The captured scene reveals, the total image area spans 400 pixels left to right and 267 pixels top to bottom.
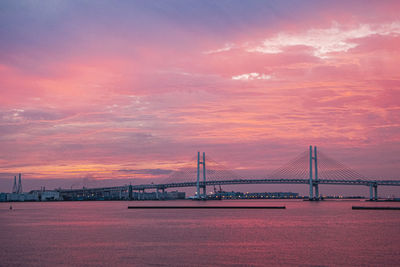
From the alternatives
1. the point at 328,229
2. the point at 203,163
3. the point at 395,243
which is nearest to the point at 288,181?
the point at 203,163

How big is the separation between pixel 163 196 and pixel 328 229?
147359mm

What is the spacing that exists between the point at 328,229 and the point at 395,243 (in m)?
9.71

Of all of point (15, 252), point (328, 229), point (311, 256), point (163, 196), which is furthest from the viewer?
point (163, 196)

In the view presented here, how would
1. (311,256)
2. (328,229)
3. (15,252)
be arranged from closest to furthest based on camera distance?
(311,256) → (15,252) → (328,229)

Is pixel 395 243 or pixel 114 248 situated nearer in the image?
pixel 114 248

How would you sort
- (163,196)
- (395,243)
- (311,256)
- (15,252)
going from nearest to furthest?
(311,256) → (15,252) → (395,243) → (163,196)

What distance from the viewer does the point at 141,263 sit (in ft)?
68.8

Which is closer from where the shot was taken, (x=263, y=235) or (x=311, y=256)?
(x=311, y=256)

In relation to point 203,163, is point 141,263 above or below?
below

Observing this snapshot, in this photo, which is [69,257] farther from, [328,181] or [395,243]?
[328,181]

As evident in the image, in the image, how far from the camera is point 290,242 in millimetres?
28953

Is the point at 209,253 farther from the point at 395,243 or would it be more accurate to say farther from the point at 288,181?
the point at 288,181

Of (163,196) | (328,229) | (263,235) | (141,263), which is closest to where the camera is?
(141,263)

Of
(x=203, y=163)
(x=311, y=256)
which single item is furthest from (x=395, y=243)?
(x=203, y=163)
